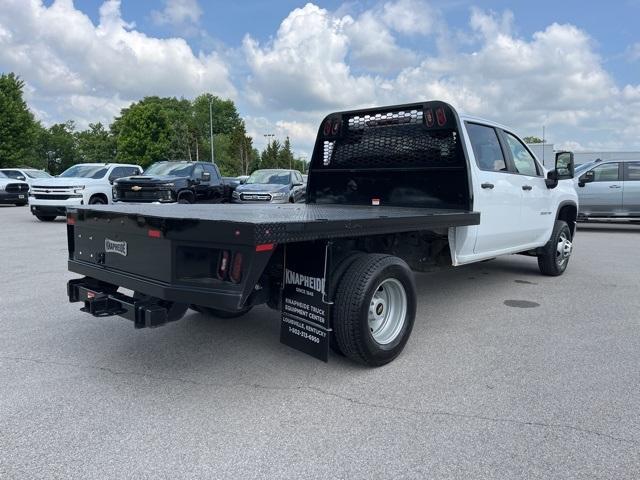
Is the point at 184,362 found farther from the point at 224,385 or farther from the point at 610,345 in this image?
the point at 610,345

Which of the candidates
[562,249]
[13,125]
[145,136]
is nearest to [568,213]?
[562,249]

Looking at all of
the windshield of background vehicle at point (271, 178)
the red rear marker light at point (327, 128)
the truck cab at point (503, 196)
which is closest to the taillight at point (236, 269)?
the truck cab at point (503, 196)

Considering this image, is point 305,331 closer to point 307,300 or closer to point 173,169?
point 307,300

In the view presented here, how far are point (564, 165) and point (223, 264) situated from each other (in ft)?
17.4

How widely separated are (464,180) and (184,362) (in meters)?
3.13

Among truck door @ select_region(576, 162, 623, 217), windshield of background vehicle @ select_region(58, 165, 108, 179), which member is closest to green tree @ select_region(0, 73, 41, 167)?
windshield of background vehicle @ select_region(58, 165, 108, 179)

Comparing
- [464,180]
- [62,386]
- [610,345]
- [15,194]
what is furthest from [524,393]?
[15,194]

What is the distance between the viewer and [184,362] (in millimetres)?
3949

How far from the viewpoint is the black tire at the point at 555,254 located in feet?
23.6

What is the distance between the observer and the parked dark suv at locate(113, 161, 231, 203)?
13.2m

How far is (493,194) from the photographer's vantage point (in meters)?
5.45

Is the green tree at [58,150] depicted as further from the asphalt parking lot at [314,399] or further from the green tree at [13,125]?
the asphalt parking lot at [314,399]

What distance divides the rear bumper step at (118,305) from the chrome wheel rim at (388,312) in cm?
155

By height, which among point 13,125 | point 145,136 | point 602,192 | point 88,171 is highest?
point 145,136
